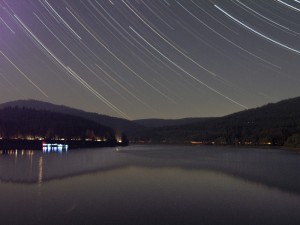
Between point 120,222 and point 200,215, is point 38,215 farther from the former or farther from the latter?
point 200,215

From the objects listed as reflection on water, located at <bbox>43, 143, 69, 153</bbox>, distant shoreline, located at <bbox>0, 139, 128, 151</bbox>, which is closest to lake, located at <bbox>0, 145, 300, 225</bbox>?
reflection on water, located at <bbox>43, 143, 69, 153</bbox>

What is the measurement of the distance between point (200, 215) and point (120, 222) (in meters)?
4.21

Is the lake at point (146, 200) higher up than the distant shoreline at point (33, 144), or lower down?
lower down

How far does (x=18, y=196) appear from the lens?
85.6 ft

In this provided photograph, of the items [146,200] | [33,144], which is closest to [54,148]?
[33,144]

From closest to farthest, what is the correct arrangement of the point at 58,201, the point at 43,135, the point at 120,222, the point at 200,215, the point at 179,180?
the point at 120,222 → the point at 200,215 → the point at 58,201 → the point at 179,180 → the point at 43,135

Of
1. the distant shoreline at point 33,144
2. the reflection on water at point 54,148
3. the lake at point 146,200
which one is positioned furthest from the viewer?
the distant shoreline at point 33,144

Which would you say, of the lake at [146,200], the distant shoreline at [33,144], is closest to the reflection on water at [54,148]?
the distant shoreline at [33,144]

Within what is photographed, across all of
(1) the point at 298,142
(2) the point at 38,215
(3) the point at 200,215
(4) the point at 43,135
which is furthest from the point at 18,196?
(4) the point at 43,135

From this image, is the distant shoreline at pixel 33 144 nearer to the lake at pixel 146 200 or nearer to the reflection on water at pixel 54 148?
the reflection on water at pixel 54 148

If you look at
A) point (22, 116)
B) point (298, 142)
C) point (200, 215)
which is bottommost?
point (200, 215)

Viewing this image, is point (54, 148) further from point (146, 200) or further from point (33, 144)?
point (146, 200)

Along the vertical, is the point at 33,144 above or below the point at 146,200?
above

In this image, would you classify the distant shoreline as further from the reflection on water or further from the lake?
the lake
